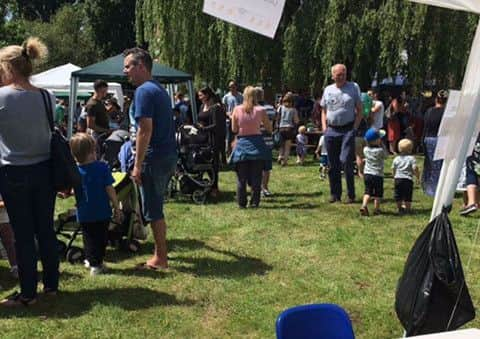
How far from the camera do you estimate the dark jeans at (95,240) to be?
16.2 feet

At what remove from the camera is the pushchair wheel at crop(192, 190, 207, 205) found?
8680 millimetres

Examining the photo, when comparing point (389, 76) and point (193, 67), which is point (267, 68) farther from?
point (389, 76)

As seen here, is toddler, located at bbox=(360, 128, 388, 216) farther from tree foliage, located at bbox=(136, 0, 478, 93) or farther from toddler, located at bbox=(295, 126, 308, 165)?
tree foliage, located at bbox=(136, 0, 478, 93)

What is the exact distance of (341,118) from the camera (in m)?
7.75

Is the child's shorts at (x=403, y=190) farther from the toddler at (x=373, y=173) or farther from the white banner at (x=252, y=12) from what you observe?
the white banner at (x=252, y=12)

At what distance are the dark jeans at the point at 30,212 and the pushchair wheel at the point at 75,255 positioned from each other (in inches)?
43.7

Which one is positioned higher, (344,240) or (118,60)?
(118,60)

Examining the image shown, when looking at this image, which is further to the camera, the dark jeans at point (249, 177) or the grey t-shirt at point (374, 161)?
the dark jeans at point (249, 177)

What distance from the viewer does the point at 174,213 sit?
7828 millimetres

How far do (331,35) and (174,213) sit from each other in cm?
949

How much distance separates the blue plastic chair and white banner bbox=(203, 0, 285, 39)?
128cm

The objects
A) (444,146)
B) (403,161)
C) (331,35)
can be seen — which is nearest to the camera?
(444,146)

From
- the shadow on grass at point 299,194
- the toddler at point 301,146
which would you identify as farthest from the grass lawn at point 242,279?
the toddler at point 301,146

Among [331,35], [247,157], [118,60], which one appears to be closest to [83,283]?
[247,157]
